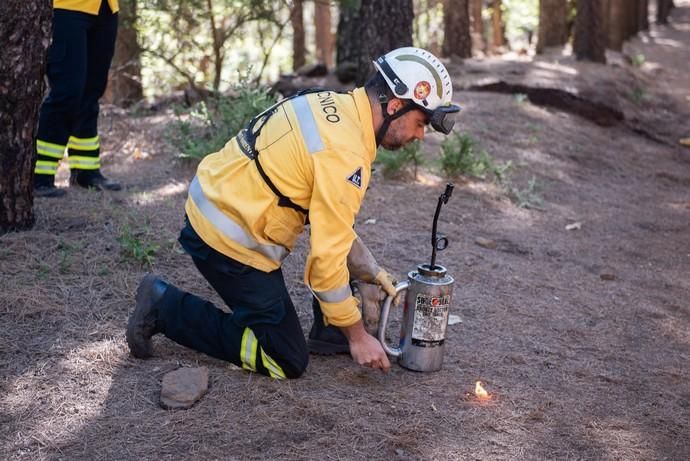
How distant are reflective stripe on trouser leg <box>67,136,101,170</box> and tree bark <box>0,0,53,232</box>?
118cm

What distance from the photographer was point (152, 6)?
912 centimetres

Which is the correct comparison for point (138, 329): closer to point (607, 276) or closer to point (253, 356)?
point (253, 356)

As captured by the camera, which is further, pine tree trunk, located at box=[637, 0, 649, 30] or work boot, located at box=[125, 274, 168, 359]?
pine tree trunk, located at box=[637, 0, 649, 30]

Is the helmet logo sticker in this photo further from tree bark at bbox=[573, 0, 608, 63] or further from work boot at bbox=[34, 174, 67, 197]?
tree bark at bbox=[573, 0, 608, 63]

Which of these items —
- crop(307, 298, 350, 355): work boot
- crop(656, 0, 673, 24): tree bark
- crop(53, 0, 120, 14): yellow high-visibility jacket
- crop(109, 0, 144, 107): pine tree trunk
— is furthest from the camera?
crop(656, 0, 673, 24): tree bark

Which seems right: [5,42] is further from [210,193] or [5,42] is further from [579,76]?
[579,76]

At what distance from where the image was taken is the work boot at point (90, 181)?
244 inches

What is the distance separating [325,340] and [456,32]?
11.2 meters

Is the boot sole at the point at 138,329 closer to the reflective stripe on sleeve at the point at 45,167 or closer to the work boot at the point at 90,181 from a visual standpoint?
the reflective stripe on sleeve at the point at 45,167

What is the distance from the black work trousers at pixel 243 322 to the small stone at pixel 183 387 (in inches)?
7.4

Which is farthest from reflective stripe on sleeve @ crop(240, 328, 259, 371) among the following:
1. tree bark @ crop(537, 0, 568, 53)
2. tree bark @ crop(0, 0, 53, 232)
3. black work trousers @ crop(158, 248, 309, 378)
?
tree bark @ crop(537, 0, 568, 53)

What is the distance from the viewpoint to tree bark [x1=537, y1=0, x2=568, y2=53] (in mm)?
16938

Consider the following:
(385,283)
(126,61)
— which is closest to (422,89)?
(385,283)

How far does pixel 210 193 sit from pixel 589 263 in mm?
3350
